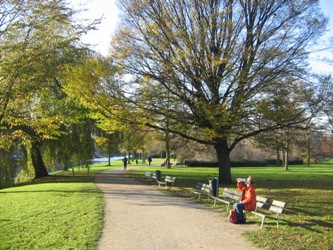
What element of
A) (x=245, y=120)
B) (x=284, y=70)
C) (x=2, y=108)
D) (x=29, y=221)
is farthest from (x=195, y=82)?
(x=29, y=221)

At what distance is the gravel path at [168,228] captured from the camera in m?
7.43

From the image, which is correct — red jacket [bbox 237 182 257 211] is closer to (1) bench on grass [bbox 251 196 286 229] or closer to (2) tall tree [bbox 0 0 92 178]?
(1) bench on grass [bbox 251 196 286 229]

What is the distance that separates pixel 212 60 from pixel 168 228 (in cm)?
1082

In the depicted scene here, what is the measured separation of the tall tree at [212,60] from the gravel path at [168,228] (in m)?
6.87

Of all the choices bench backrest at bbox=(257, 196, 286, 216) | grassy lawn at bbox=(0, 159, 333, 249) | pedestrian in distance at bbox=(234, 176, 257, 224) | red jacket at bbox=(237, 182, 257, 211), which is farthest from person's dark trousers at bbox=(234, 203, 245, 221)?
bench backrest at bbox=(257, 196, 286, 216)

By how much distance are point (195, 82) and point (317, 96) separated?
6345 mm

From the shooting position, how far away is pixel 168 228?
8961 mm

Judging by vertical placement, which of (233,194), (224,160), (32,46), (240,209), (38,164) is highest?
(32,46)

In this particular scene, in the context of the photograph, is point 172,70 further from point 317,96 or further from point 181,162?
point 181,162

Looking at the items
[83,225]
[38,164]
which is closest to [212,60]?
[83,225]

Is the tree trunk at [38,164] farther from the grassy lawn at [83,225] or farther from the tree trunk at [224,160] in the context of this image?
the grassy lawn at [83,225]

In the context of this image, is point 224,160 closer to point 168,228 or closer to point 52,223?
point 168,228

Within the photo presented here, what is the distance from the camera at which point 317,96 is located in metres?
18.7

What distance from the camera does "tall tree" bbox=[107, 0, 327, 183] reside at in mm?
18109
